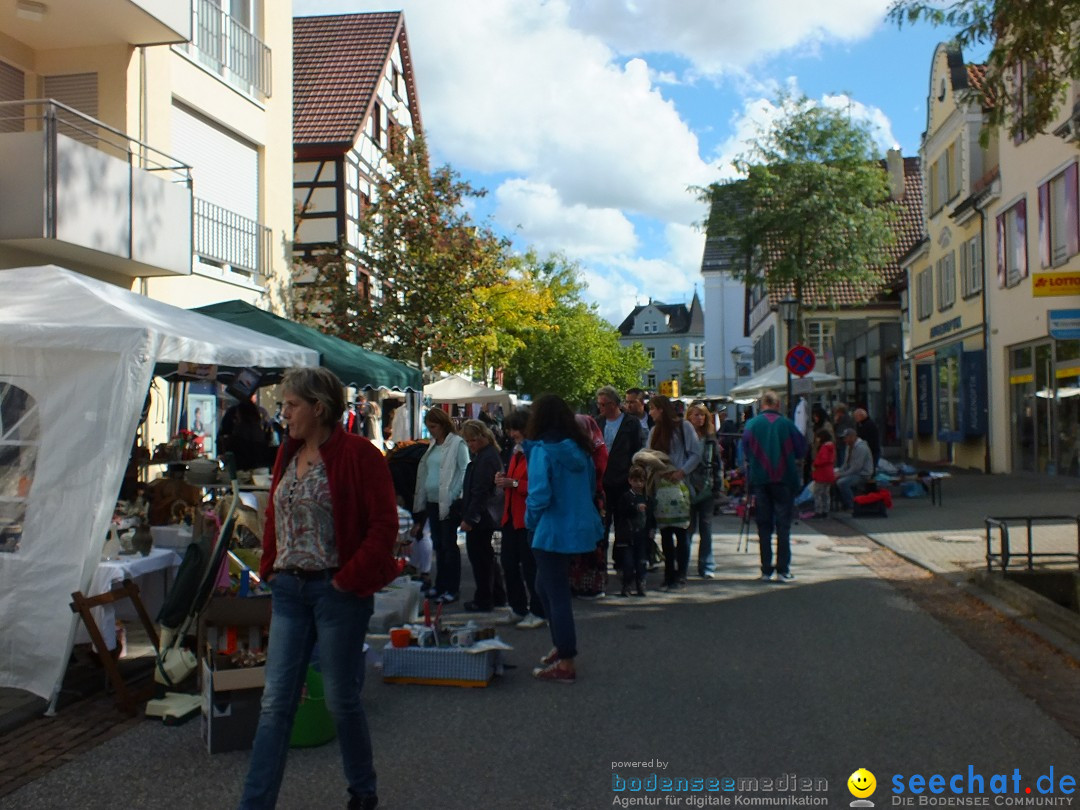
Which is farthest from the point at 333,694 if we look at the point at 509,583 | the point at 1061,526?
the point at 1061,526

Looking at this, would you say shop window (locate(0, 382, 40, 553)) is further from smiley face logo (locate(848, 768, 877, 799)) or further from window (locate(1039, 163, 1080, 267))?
window (locate(1039, 163, 1080, 267))

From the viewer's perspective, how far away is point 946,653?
24.8 ft

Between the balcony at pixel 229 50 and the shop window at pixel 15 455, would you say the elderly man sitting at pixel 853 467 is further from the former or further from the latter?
the shop window at pixel 15 455

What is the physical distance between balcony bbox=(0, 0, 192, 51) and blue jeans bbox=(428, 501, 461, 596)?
8.38 meters

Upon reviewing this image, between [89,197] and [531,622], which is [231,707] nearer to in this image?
[531,622]

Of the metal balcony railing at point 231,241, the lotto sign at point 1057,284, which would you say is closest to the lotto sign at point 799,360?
the lotto sign at point 1057,284

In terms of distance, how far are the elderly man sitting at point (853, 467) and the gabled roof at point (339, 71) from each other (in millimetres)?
15792

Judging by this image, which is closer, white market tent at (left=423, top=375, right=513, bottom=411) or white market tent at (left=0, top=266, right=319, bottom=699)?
white market tent at (left=0, top=266, right=319, bottom=699)

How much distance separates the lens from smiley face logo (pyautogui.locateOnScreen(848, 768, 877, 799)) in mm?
4770

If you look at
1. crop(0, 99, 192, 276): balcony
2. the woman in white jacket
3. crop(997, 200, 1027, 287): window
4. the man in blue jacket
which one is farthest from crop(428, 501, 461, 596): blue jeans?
crop(997, 200, 1027, 287): window

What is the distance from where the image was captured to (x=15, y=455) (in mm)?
6648

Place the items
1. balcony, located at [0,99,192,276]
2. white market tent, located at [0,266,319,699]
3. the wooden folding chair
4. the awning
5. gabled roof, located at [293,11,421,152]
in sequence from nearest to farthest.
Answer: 1. the wooden folding chair
2. white market tent, located at [0,266,319,699]
3. the awning
4. balcony, located at [0,99,192,276]
5. gabled roof, located at [293,11,421,152]

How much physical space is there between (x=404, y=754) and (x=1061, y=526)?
11.6 m

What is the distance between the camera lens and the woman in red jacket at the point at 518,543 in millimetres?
8570
